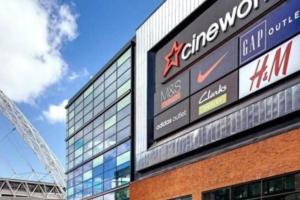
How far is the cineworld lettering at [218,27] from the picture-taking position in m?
28.1

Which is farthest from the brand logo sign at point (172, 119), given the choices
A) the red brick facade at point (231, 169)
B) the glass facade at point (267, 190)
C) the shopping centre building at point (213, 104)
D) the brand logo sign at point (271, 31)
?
the brand logo sign at point (271, 31)

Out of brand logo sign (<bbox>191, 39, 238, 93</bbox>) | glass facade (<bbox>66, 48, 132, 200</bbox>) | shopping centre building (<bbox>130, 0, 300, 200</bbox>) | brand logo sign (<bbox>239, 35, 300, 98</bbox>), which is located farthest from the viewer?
glass facade (<bbox>66, 48, 132, 200</bbox>)

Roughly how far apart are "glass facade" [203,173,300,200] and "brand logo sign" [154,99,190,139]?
5480 mm

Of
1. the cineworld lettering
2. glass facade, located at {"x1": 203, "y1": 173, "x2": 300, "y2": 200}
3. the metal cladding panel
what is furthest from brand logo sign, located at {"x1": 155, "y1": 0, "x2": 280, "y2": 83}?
glass facade, located at {"x1": 203, "y1": 173, "x2": 300, "y2": 200}

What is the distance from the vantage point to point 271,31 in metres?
26.1

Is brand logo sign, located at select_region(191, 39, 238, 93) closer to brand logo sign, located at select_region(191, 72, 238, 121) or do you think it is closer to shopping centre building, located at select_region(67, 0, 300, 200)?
shopping centre building, located at select_region(67, 0, 300, 200)

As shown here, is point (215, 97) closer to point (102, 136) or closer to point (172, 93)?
point (172, 93)

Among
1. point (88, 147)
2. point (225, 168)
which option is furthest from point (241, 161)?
point (88, 147)

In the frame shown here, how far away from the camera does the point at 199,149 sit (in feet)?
104

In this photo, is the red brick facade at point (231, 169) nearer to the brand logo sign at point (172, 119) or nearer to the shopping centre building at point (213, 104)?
the shopping centre building at point (213, 104)

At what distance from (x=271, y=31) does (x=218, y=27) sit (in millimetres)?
4851

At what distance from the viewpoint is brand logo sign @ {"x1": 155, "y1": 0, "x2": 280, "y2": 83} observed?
28.2 m

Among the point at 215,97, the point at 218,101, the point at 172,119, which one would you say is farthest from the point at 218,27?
the point at 172,119

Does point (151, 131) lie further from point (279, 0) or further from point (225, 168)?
point (279, 0)
